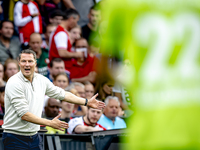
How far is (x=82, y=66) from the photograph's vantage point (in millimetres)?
8555

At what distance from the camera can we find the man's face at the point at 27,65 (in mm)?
→ 4168

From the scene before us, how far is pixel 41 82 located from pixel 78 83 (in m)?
3.43

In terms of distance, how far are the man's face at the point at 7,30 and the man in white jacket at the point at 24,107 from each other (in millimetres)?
3883

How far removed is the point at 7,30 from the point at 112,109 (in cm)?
296

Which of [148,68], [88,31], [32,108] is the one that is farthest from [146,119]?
[88,31]

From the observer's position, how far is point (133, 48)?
6.42ft

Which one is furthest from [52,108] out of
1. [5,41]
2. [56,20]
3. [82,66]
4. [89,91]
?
[56,20]

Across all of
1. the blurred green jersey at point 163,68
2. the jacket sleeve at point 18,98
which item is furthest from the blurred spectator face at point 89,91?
the blurred green jersey at point 163,68

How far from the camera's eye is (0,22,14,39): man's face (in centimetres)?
793

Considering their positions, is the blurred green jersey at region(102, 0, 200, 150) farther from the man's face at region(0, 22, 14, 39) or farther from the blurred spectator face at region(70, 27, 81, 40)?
the blurred spectator face at region(70, 27, 81, 40)

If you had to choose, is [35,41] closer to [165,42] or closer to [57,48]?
[57,48]

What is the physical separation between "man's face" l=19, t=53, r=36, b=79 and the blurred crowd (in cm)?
239

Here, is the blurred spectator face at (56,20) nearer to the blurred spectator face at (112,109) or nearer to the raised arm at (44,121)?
the blurred spectator face at (112,109)

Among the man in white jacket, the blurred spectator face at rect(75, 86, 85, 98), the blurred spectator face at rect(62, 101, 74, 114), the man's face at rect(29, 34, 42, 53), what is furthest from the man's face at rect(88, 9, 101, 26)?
the man in white jacket
